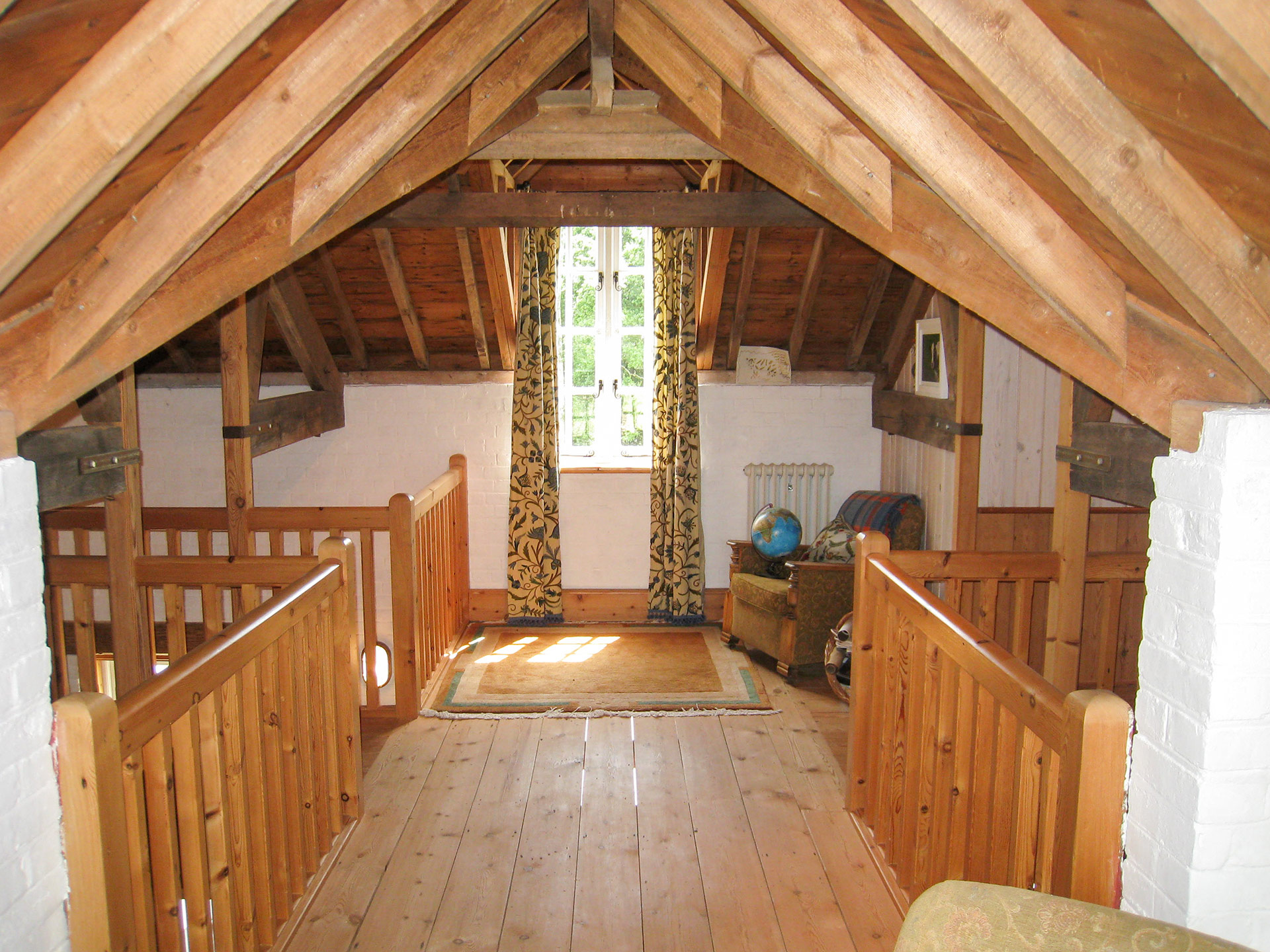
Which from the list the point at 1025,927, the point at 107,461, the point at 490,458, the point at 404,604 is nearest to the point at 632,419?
the point at 490,458

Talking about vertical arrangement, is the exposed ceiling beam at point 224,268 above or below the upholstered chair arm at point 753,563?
above

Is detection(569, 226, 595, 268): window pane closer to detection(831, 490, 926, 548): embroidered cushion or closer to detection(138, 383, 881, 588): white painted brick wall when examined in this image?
detection(138, 383, 881, 588): white painted brick wall

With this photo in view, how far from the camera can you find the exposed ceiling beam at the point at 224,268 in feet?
6.33

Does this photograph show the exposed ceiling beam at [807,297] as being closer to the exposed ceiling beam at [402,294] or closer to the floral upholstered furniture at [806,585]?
the floral upholstered furniture at [806,585]

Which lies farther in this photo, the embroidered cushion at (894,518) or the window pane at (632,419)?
the window pane at (632,419)

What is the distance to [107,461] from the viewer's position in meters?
3.32

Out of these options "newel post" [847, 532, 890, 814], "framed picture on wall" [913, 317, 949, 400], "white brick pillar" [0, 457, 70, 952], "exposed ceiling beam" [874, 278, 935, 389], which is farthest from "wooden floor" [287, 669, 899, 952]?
"exposed ceiling beam" [874, 278, 935, 389]

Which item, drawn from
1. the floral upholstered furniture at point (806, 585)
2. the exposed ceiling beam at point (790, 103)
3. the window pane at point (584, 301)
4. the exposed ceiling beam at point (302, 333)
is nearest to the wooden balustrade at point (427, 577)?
the exposed ceiling beam at point (302, 333)

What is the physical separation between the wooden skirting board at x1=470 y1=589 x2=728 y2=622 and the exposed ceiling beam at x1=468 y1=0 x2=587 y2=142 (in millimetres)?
3431

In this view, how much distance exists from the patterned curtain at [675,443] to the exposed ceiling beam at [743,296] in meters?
0.23

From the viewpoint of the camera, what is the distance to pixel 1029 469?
493 cm

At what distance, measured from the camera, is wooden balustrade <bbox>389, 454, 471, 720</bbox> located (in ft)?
13.5

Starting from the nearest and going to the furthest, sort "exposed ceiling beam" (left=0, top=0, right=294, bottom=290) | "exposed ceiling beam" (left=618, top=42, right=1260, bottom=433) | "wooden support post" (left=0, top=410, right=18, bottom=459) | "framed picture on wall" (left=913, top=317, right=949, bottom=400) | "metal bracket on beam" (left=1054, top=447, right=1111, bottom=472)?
"exposed ceiling beam" (left=0, top=0, right=294, bottom=290) < "wooden support post" (left=0, top=410, right=18, bottom=459) < "exposed ceiling beam" (left=618, top=42, right=1260, bottom=433) < "metal bracket on beam" (left=1054, top=447, right=1111, bottom=472) < "framed picture on wall" (left=913, top=317, right=949, bottom=400)

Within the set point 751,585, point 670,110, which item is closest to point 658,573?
point 751,585
